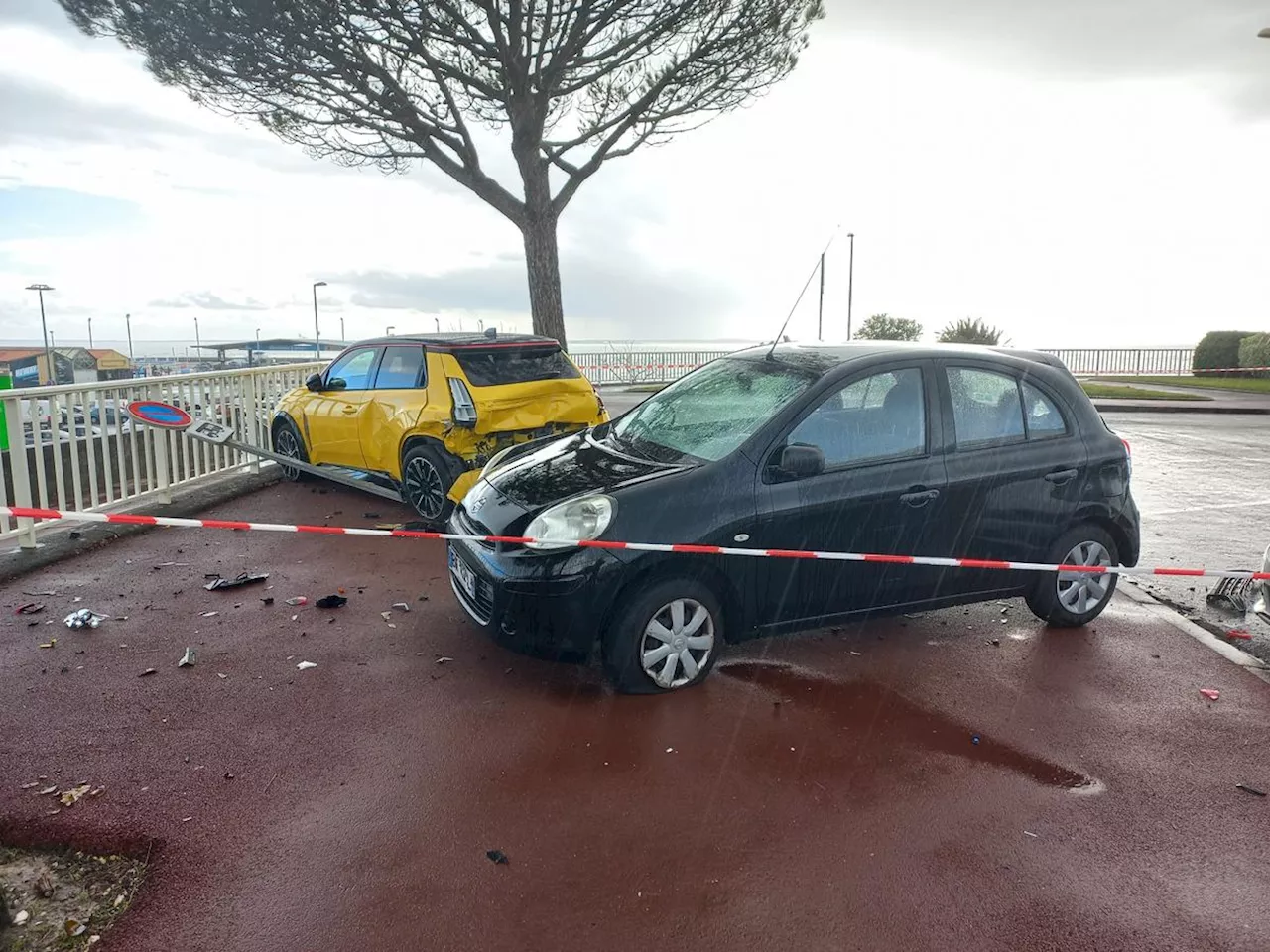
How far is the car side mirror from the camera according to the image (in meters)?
4.34

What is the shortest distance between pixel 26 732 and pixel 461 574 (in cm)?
207

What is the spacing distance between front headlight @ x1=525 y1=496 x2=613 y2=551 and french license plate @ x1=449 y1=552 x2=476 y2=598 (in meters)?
0.49

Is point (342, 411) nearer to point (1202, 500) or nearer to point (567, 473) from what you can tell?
point (567, 473)

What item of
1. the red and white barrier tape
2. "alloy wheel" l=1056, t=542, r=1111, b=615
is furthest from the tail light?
"alloy wheel" l=1056, t=542, r=1111, b=615

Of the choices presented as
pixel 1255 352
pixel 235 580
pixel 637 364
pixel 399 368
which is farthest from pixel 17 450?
pixel 1255 352

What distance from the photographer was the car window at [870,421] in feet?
15.4

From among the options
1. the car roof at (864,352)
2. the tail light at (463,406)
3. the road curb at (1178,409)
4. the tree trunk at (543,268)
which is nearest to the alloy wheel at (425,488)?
the tail light at (463,406)

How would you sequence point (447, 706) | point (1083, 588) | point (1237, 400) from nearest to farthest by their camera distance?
point (447, 706) < point (1083, 588) < point (1237, 400)

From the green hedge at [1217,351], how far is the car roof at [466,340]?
2976 cm

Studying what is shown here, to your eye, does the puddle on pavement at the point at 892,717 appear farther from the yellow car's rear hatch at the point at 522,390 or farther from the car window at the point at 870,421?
the yellow car's rear hatch at the point at 522,390

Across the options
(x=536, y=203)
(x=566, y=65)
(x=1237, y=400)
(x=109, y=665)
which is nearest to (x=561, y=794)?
(x=109, y=665)

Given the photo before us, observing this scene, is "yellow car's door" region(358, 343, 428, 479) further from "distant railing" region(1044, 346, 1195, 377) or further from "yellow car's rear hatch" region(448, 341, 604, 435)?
"distant railing" region(1044, 346, 1195, 377)

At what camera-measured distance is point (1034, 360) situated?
17.9ft

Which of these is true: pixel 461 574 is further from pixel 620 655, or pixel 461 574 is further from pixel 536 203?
pixel 536 203
